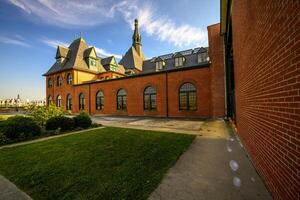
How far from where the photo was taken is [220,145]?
5.91 m

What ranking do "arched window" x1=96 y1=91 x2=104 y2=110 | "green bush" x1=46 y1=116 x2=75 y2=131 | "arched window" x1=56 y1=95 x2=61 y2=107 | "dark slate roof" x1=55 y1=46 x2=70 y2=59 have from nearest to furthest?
"green bush" x1=46 y1=116 x2=75 y2=131
"arched window" x1=96 y1=91 x2=104 y2=110
"arched window" x1=56 y1=95 x2=61 y2=107
"dark slate roof" x1=55 y1=46 x2=70 y2=59

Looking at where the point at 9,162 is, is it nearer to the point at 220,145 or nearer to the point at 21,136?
the point at 21,136

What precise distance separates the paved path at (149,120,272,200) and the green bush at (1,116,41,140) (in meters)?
8.29

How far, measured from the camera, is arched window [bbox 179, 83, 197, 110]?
50.9ft

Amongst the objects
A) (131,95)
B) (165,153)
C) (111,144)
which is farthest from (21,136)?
(131,95)

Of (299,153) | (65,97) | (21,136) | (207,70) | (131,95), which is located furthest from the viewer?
(65,97)

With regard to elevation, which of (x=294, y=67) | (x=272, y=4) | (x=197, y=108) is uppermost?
(x=272, y=4)

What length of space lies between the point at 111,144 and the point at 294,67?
5960mm

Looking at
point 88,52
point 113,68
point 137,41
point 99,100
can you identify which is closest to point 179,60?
point 99,100

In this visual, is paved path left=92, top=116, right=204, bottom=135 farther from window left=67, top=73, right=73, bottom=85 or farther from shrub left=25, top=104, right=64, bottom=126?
window left=67, top=73, right=73, bottom=85

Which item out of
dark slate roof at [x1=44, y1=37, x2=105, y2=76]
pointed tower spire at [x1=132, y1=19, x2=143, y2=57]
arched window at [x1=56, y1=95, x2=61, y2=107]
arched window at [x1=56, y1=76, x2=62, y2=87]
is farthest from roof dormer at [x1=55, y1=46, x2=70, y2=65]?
pointed tower spire at [x1=132, y1=19, x2=143, y2=57]

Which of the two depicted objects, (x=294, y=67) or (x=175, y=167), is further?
(x=175, y=167)

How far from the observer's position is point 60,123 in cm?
1012

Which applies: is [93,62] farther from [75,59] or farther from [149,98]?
[149,98]
